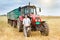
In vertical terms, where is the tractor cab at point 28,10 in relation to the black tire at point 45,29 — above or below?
above

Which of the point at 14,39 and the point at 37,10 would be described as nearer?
the point at 14,39

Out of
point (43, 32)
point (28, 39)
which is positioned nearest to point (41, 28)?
point (43, 32)

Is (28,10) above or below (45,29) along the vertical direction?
above

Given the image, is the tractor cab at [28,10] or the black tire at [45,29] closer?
the black tire at [45,29]

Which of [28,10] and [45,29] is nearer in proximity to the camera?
[45,29]

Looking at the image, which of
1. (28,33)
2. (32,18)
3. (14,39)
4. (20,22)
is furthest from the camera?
(20,22)

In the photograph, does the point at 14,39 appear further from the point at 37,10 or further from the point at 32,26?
the point at 37,10

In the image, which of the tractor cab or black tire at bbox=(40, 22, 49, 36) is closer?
black tire at bbox=(40, 22, 49, 36)

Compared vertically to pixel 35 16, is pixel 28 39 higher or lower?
lower

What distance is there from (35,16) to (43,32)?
129cm

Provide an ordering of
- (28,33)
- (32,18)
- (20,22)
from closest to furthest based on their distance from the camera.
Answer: (28,33), (32,18), (20,22)

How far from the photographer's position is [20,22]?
15.7 metres

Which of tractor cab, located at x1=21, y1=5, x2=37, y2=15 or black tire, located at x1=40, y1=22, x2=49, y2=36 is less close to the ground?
tractor cab, located at x1=21, y1=5, x2=37, y2=15

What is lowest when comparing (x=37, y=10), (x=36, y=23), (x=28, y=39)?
(x=28, y=39)
